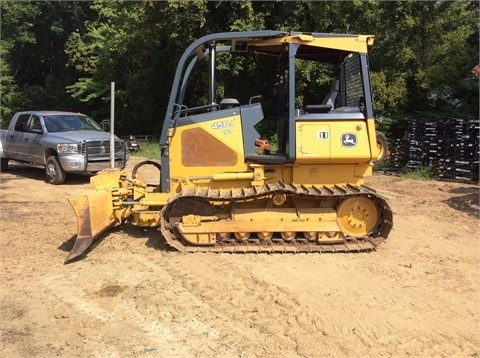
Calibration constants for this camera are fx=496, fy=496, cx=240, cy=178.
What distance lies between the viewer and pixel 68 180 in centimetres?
1311

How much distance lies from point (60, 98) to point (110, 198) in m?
30.8

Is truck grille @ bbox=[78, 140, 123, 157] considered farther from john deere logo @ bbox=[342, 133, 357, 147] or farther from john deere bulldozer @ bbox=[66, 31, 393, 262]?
john deere logo @ bbox=[342, 133, 357, 147]

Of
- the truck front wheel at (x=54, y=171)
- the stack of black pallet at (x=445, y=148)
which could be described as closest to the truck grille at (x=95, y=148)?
the truck front wheel at (x=54, y=171)

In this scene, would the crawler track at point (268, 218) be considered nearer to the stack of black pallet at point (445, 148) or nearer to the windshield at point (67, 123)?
the windshield at point (67, 123)

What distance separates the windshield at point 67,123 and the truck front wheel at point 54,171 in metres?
0.96

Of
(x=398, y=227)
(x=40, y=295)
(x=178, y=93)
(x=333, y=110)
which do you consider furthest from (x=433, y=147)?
(x=40, y=295)

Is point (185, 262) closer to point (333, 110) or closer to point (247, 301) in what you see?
point (247, 301)

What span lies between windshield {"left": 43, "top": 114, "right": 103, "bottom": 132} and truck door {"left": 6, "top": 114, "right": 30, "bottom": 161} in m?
0.85

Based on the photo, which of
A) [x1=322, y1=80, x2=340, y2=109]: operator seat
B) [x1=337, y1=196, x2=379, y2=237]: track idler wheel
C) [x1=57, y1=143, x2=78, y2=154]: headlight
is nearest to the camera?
[x1=337, y1=196, x2=379, y2=237]: track idler wheel

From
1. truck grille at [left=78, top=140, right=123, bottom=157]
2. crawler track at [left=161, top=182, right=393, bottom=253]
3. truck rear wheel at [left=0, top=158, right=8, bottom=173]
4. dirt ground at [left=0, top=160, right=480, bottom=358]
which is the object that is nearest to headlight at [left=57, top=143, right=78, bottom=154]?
truck grille at [left=78, top=140, right=123, bottom=157]

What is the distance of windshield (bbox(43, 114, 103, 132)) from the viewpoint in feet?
43.1

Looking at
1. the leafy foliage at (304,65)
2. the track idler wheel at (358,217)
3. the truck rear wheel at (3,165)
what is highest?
the leafy foliage at (304,65)

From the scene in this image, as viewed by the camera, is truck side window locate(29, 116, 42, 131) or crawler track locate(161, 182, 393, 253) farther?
truck side window locate(29, 116, 42, 131)

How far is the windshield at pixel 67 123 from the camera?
13148 millimetres
